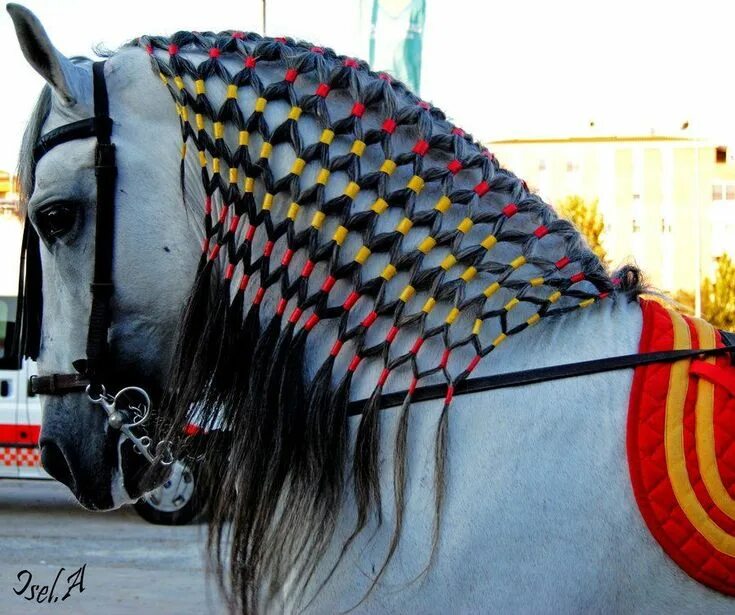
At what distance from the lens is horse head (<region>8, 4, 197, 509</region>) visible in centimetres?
196

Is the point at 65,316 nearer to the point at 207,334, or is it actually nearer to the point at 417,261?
the point at 207,334

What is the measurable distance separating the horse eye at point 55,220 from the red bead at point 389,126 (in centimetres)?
70

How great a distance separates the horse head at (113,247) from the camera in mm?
1958

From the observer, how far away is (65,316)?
6.66 ft

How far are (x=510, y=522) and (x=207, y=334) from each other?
0.72m

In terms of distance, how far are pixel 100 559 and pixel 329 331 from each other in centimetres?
651

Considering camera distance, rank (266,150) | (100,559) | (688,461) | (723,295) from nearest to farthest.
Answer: (688,461) → (266,150) → (100,559) → (723,295)

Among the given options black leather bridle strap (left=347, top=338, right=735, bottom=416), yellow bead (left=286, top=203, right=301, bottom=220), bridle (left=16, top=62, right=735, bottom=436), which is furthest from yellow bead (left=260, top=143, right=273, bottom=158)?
black leather bridle strap (left=347, top=338, right=735, bottom=416)

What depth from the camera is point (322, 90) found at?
6.21 ft

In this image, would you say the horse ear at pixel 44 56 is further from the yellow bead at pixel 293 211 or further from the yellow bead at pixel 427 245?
the yellow bead at pixel 427 245

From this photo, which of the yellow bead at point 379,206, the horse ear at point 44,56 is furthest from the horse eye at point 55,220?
the yellow bead at point 379,206

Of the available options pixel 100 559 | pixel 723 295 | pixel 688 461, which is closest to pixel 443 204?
pixel 688 461

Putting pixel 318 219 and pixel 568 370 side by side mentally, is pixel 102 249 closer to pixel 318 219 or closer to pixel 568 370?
pixel 318 219

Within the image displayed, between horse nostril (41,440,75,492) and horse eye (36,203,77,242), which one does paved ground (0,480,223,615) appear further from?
horse eye (36,203,77,242)
